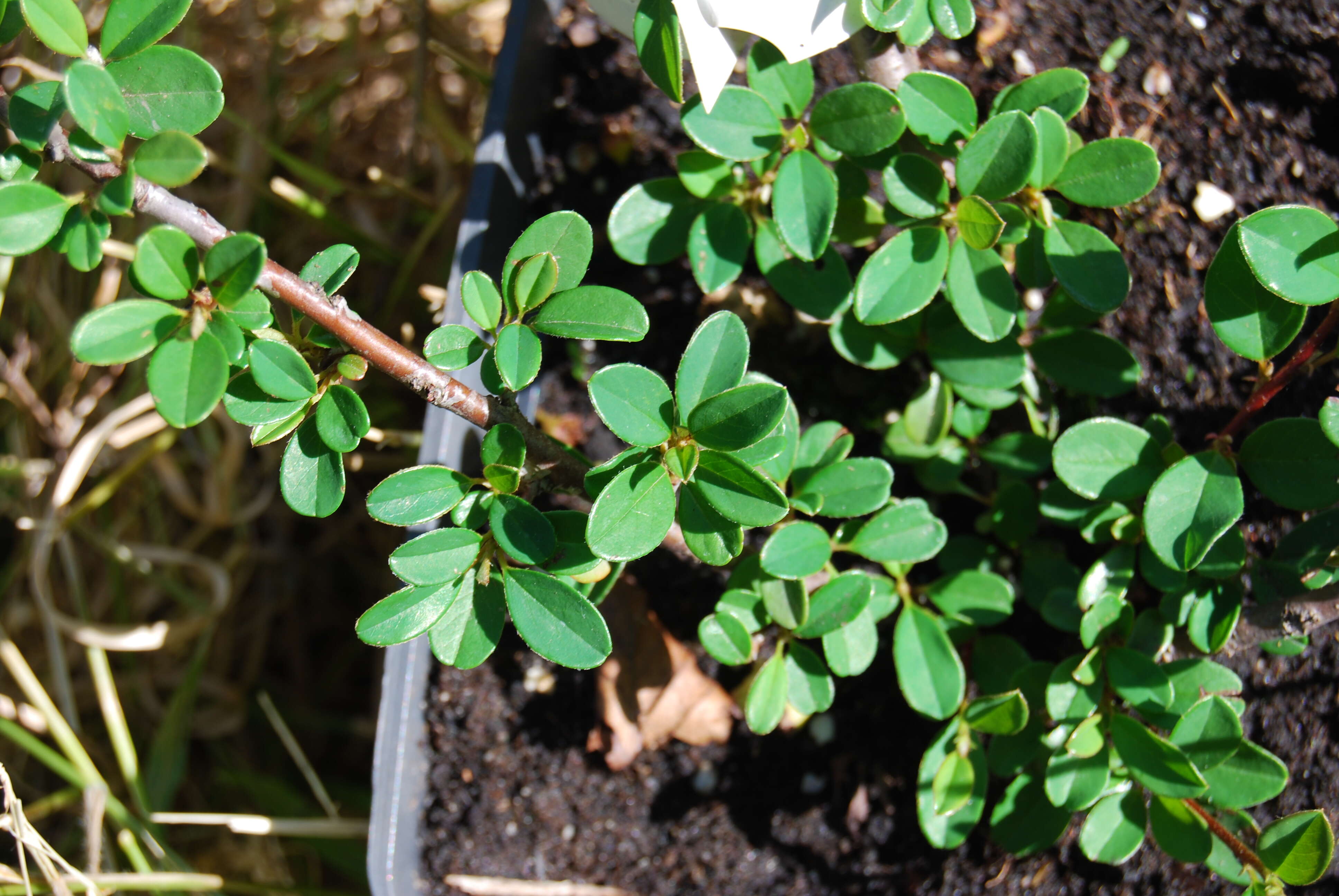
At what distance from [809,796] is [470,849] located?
0.44 metres

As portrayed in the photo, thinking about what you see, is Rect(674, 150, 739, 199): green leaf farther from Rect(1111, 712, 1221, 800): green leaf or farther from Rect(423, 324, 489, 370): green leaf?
Rect(1111, 712, 1221, 800): green leaf

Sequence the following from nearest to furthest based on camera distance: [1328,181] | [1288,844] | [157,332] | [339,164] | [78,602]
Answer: [157,332] < [1288,844] < [1328,181] < [78,602] < [339,164]

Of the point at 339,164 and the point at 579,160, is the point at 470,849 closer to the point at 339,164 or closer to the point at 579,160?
the point at 579,160

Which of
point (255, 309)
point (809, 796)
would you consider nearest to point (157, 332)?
point (255, 309)

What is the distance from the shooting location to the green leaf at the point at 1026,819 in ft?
3.17

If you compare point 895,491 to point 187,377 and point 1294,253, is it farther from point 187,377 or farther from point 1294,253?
point 187,377

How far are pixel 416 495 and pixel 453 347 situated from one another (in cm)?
12

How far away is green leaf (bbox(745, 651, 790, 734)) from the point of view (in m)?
0.92

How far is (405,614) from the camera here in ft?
2.37

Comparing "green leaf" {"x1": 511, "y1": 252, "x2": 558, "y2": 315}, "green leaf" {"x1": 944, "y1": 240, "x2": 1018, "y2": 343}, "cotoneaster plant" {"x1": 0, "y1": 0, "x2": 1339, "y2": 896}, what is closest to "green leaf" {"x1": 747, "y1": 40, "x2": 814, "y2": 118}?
"cotoneaster plant" {"x1": 0, "y1": 0, "x2": 1339, "y2": 896}

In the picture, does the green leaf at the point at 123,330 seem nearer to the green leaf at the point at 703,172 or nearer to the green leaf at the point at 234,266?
the green leaf at the point at 234,266

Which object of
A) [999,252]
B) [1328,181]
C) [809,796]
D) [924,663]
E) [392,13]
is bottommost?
[809,796]

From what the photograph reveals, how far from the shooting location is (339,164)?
189 cm

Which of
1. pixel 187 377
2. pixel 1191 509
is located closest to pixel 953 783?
pixel 1191 509
